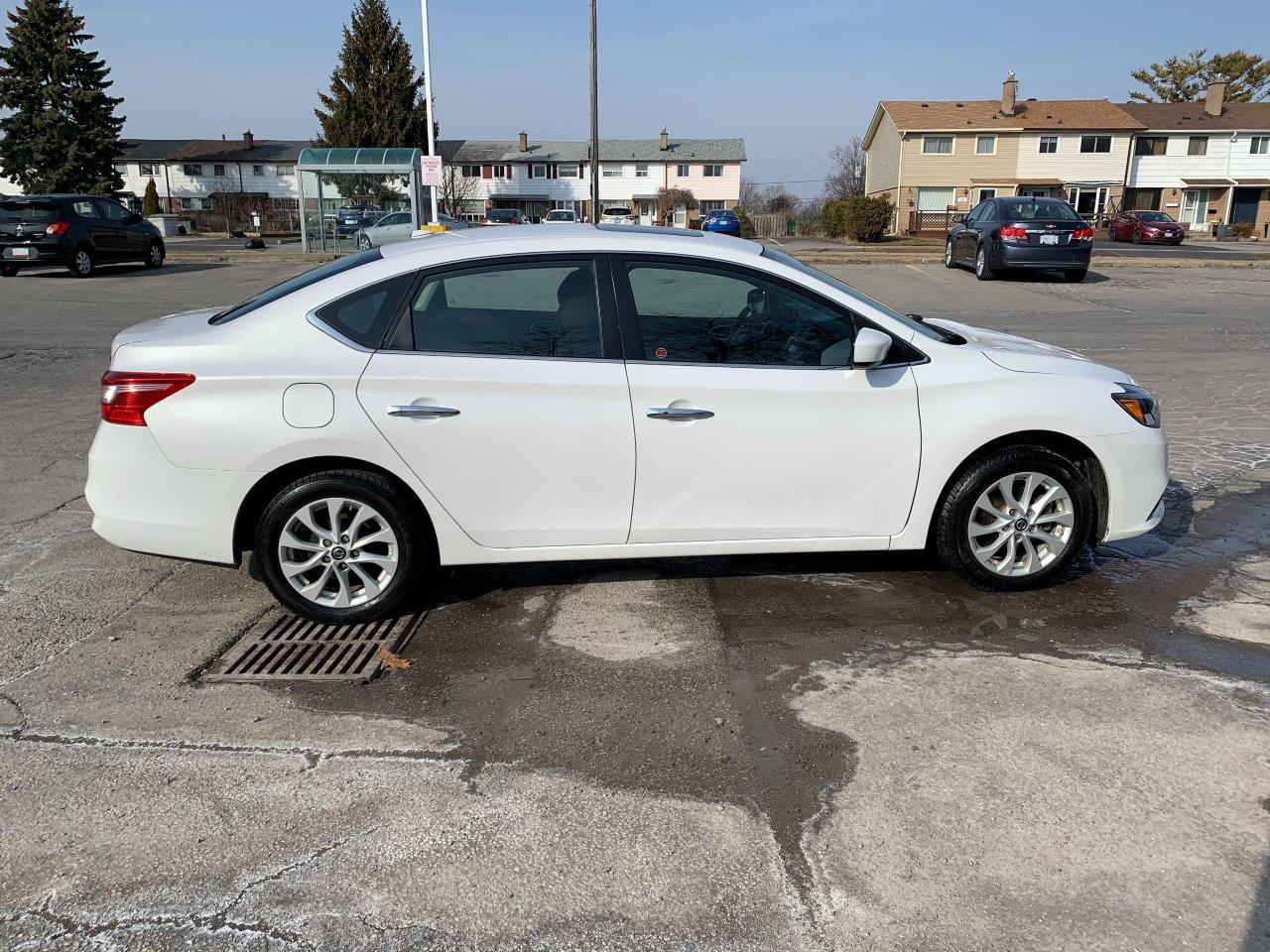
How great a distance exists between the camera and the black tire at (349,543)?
163 inches

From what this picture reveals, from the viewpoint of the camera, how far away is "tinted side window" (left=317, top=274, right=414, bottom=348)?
4.17 m

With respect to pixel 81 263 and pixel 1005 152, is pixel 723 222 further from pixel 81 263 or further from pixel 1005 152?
pixel 81 263

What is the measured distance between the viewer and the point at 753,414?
4230 millimetres

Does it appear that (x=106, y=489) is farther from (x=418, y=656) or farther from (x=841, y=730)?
(x=841, y=730)

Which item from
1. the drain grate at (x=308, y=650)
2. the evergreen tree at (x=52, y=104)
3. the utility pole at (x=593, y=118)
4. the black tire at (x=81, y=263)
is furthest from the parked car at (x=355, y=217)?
the evergreen tree at (x=52, y=104)

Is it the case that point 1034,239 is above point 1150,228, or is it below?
below

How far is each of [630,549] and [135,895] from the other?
2324 millimetres

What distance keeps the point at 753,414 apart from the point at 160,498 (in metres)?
2.59

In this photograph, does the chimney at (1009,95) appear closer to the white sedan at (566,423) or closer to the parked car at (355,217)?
the parked car at (355,217)

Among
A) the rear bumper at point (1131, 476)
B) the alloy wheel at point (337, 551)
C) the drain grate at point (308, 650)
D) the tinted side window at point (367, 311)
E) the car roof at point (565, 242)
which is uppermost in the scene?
the car roof at point (565, 242)

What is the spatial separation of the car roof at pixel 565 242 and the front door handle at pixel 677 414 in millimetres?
748

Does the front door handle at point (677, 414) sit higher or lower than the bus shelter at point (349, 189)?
lower

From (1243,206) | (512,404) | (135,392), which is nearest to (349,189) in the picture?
(135,392)

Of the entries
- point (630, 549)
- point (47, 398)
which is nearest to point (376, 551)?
point (630, 549)
